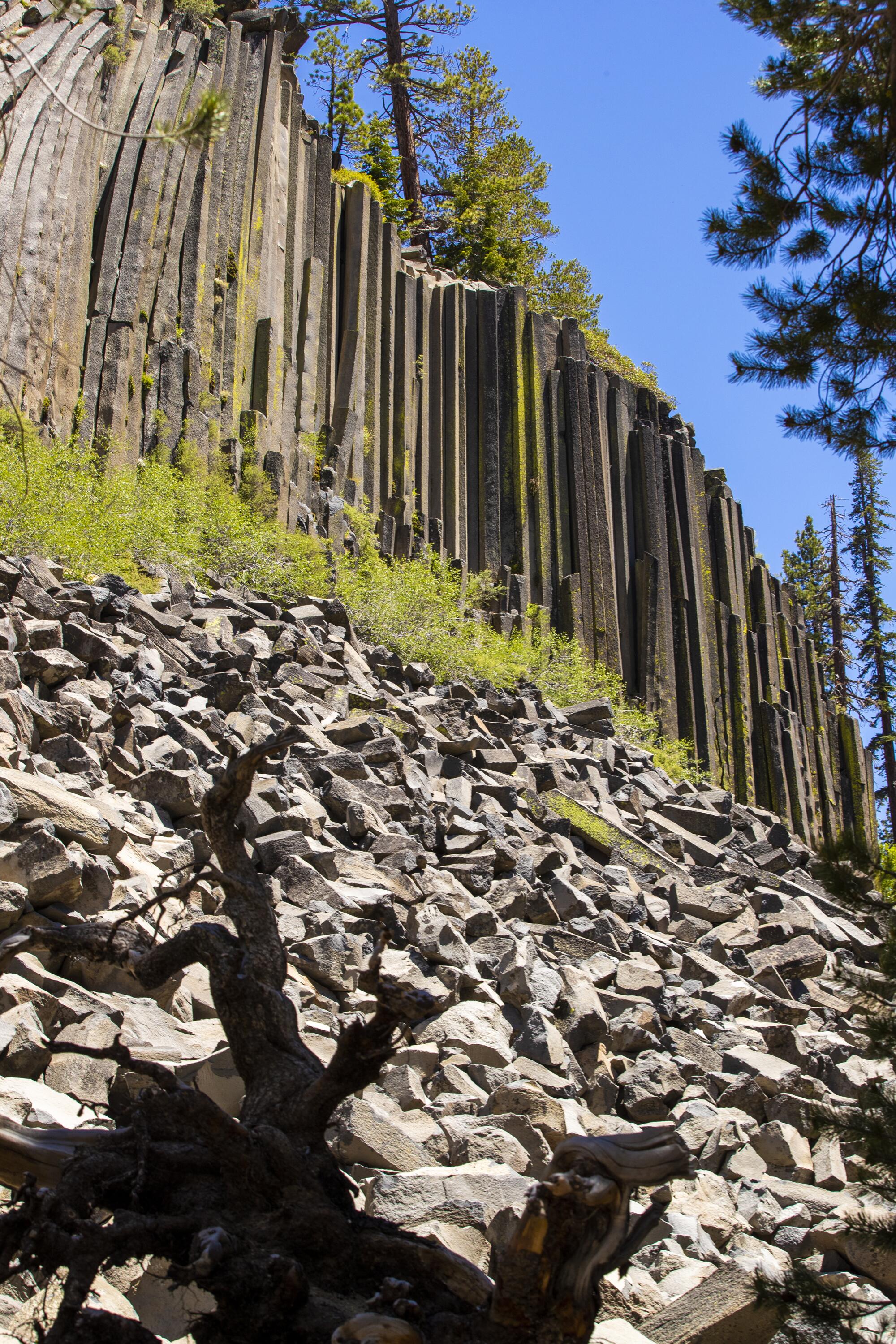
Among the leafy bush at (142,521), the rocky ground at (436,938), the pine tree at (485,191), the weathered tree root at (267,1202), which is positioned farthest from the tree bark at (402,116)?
the weathered tree root at (267,1202)

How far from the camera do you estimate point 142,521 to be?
10.2 meters

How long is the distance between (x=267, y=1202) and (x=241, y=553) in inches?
341

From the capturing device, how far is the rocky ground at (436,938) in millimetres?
3924

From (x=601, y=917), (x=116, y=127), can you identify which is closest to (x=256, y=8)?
(x=116, y=127)

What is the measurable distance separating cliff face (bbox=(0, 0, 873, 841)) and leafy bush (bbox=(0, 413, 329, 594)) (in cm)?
52

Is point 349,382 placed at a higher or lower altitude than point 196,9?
lower

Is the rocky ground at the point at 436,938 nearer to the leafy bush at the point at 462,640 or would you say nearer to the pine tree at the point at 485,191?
the leafy bush at the point at 462,640

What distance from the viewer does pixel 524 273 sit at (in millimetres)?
22609

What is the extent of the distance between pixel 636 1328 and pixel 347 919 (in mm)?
2306

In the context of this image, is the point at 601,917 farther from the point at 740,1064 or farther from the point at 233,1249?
the point at 233,1249

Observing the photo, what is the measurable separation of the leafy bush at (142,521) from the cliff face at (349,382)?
52 centimetres

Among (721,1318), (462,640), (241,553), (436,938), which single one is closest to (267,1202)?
(721,1318)

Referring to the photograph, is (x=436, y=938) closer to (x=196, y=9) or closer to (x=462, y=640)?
(x=462, y=640)

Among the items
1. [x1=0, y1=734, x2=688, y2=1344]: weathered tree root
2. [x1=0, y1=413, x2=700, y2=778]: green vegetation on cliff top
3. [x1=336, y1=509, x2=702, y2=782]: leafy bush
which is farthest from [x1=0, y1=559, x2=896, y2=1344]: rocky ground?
[x1=336, y1=509, x2=702, y2=782]: leafy bush
